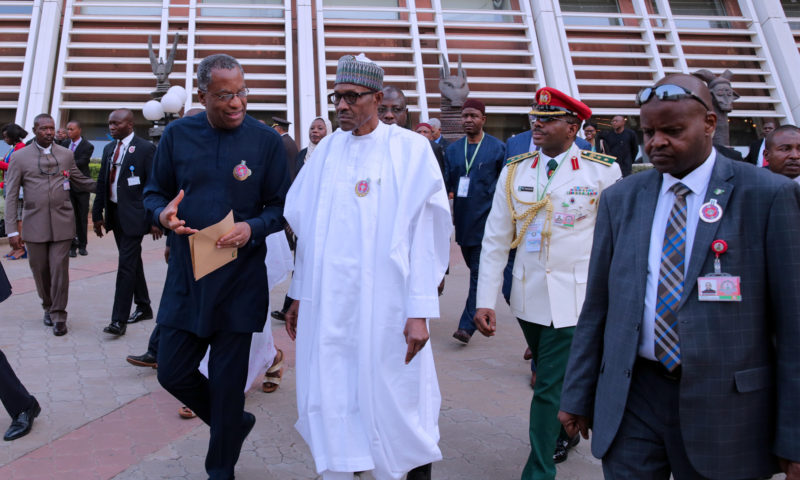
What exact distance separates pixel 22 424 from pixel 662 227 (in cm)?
410

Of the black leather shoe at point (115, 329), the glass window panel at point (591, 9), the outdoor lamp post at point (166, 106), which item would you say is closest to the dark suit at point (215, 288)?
the black leather shoe at point (115, 329)

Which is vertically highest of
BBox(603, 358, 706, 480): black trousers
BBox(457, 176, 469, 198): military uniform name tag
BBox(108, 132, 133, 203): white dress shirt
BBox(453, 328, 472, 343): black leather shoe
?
BBox(108, 132, 133, 203): white dress shirt

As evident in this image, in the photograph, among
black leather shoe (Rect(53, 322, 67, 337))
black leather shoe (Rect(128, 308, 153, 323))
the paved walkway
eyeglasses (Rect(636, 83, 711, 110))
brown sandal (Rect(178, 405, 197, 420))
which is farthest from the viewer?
black leather shoe (Rect(128, 308, 153, 323))

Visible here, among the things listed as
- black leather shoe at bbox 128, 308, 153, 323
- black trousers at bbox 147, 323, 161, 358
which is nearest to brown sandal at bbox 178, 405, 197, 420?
black trousers at bbox 147, 323, 161, 358

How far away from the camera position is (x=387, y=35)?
19.7 m

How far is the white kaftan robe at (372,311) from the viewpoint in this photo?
3.22m

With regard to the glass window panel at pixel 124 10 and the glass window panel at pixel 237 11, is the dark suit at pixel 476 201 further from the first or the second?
the glass window panel at pixel 124 10

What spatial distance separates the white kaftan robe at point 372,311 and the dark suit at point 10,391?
221 cm

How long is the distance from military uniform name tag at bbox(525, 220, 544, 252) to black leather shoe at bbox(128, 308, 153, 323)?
5083 mm

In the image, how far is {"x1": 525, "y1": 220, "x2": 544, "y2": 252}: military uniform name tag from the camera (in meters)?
3.87

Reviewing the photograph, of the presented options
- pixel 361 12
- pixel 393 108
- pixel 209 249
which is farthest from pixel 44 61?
pixel 209 249

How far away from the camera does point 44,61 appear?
1820 centimetres

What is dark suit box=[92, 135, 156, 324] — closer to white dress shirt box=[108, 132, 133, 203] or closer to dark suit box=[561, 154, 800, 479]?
white dress shirt box=[108, 132, 133, 203]

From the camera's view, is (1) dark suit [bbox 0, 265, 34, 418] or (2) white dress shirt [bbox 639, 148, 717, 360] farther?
(1) dark suit [bbox 0, 265, 34, 418]
